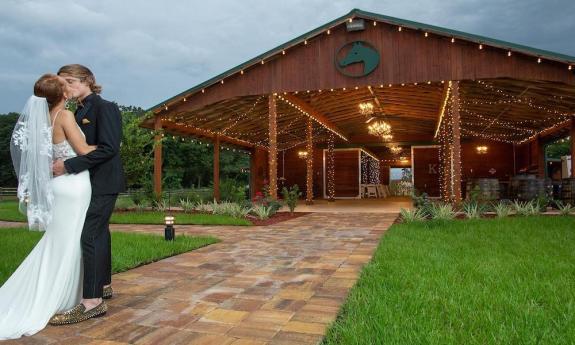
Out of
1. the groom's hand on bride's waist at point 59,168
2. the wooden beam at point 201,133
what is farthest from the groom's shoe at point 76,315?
the wooden beam at point 201,133

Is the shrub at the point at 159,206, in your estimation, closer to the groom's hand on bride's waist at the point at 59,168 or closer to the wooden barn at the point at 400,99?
the wooden barn at the point at 400,99

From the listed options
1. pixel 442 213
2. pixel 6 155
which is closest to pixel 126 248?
pixel 442 213

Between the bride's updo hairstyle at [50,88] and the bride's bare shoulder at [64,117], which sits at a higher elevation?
the bride's updo hairstyle at [50,88]

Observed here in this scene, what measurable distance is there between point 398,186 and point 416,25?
15993 millimetres

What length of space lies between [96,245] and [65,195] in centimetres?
37

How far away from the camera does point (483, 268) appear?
3.39m

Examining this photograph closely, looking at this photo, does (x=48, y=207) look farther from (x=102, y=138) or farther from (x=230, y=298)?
(x=230, y=298)

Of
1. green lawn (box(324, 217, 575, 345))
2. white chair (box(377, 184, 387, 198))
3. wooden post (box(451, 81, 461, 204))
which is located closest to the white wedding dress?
green lawn (box(324, 217, 575, 345))

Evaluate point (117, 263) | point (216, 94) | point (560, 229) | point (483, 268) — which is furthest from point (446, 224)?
point (216, 94)

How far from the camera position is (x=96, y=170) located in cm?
251

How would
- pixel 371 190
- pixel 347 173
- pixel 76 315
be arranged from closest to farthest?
pixel 76 315, pixel 347 173, pixel 371 190

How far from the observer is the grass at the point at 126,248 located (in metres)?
3.84

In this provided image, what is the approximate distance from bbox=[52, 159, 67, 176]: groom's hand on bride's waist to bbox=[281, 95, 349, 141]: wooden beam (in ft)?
28.8

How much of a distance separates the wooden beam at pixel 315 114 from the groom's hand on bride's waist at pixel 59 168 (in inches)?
346
